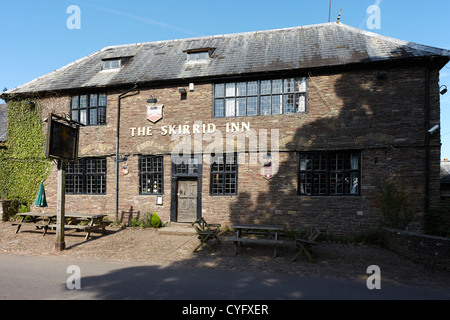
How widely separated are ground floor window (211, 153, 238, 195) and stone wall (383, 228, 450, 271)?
5.79 meters

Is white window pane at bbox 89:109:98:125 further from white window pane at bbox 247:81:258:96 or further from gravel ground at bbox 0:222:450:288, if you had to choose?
white window pane at bbox 247:81:258:96

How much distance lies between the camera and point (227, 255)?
720 cm

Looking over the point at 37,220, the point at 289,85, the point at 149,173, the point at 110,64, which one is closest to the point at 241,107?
the point at 289,85

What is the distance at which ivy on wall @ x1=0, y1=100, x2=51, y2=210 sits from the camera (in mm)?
12477

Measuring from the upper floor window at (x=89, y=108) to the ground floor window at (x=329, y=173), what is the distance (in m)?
9.58

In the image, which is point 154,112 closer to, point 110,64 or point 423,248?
point 110,64

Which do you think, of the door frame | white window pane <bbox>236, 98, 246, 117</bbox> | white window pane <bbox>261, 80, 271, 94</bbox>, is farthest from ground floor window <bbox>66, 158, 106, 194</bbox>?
white window pane <bbox>261, 80, 271, 94</bbox>

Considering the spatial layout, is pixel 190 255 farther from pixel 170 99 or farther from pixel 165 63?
pixel 165 63

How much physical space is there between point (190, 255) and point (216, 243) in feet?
5.09

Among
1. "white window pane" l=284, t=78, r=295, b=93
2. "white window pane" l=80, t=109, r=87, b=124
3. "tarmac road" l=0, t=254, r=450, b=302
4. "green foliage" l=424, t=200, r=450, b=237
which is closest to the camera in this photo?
"tarmac road" l=0, t=254, r=450, b=302

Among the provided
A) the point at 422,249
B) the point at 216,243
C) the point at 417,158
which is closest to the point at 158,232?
the point at 216,243

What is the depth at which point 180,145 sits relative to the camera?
36.1ft

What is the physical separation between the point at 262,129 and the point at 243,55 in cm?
407

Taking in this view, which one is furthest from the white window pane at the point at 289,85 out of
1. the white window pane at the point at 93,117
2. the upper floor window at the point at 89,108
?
the white window pane at the point at 93,117
